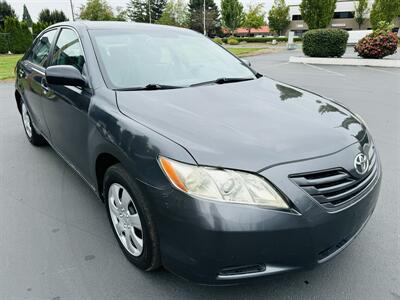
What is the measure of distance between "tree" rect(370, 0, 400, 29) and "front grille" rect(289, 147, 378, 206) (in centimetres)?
4372

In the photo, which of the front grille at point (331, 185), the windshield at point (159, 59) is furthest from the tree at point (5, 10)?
the front grille at point (331, 185)

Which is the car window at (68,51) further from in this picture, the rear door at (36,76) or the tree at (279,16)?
the tree at (279,16)

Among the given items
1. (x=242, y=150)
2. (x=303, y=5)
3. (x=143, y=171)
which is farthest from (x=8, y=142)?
(x=303, y=5)

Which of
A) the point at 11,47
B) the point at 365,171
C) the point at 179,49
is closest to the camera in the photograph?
the point at 365,171

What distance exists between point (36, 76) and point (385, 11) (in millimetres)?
46095

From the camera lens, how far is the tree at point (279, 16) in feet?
173

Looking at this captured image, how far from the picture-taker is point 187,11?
60.4 m

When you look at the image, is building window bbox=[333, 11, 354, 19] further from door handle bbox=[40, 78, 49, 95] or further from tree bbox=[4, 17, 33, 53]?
door handle bbox=[40, 78, 49, 95]

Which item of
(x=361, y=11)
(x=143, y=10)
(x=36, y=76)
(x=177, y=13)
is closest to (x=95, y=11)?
(x=177, y=13)

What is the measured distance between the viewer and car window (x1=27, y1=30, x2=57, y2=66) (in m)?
3.59

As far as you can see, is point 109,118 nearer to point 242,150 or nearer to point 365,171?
point 242,150

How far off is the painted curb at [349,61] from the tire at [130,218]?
15735 millimetres

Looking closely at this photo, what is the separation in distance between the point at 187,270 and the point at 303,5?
89.7 ft

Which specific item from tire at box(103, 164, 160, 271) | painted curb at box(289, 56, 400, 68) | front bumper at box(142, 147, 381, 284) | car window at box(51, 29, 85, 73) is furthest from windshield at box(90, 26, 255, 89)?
painted curb at box(289, 56, 400, 68)
